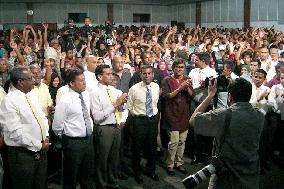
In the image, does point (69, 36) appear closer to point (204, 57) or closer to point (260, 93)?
point (204, 57)

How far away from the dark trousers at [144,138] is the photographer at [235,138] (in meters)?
1.68

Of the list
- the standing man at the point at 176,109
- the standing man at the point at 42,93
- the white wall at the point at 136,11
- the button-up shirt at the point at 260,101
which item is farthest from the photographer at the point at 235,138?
the white wall at the point at 136,11

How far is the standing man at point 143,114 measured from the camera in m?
4.17

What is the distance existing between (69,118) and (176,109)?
5.20 ft

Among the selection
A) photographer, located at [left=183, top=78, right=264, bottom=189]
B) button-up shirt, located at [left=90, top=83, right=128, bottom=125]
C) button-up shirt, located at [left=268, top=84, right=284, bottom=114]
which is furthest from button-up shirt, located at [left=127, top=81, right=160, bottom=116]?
photographer, located at [left=183, top=78, right=264, bottom=189]

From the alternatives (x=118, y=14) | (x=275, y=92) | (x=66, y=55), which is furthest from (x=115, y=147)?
(x=118, y=14)

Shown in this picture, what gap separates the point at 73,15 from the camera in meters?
20.3

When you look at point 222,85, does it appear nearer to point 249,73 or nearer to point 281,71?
point 281,71

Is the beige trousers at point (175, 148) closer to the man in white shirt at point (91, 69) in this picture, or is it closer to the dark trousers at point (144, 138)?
the dark trousers at point (144, 138)

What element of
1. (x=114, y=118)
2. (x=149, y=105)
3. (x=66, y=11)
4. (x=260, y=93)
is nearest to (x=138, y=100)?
(x=149, y=105)

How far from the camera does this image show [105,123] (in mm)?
3795

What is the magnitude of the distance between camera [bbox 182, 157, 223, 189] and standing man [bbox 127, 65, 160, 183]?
1.74 meters

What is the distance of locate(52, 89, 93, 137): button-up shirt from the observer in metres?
3.37

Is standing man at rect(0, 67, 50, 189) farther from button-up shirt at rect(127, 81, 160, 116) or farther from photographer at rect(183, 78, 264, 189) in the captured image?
photographer at rect(183, 78, 264, 189)
